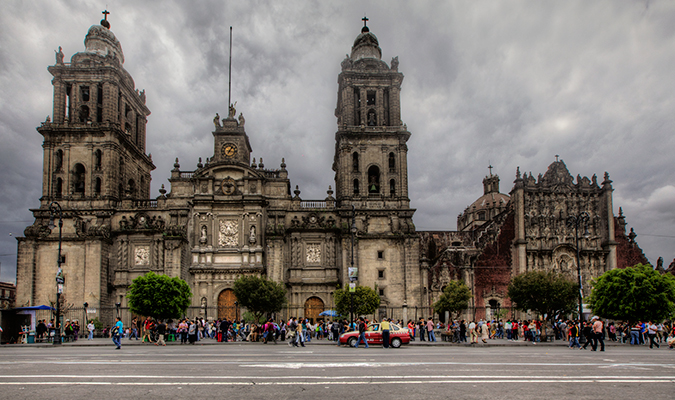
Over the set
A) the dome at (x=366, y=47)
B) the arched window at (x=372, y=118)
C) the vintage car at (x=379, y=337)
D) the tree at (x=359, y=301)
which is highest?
the dome at (x=366, y=47)

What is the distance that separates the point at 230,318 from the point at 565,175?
34.2 meters

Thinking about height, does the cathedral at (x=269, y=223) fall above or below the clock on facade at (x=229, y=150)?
below

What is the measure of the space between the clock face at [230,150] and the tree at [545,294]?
27006mm

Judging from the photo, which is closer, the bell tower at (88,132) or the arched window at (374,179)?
the bell tower at (88,132)

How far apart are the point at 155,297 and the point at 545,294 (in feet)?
89.1

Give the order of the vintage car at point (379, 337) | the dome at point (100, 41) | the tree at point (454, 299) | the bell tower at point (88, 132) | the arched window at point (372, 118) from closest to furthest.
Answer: the vintage car at point (379, 337) < the tree at point (454, 299) < the bell tower at point (88, 132) < the arched window at point (372, 118) < the dome at point (100, 41)

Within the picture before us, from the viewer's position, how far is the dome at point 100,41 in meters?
53.9

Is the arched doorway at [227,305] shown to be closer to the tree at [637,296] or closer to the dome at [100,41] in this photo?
the dome at [100,41]

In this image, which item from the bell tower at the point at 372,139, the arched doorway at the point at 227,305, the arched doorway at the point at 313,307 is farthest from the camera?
the bell tower at the point at 372,139

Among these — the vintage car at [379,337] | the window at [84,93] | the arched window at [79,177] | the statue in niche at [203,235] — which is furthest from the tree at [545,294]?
the window at [84,93]

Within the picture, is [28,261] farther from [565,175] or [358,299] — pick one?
[565,175]

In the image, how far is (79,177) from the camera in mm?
51844

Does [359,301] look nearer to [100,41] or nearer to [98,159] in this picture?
[98,159]

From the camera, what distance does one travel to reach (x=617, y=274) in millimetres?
33844
